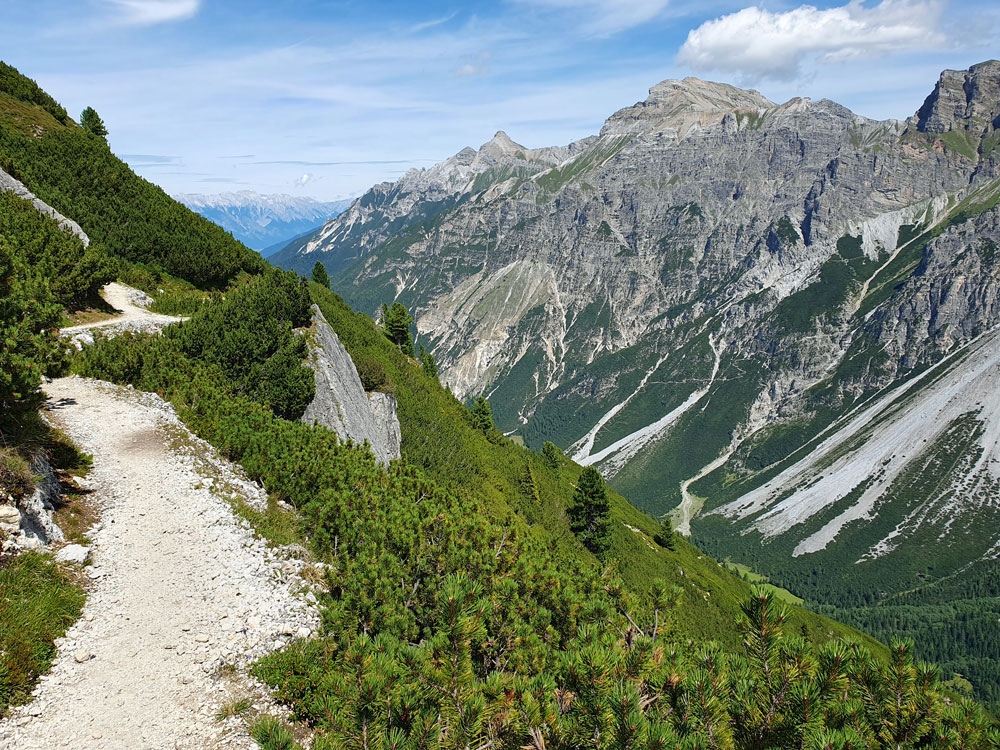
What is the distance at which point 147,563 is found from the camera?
40.7 feet

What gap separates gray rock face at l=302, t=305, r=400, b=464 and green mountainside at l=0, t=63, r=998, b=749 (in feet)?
4.36

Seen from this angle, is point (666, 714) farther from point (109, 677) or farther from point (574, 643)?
point (109, 677)

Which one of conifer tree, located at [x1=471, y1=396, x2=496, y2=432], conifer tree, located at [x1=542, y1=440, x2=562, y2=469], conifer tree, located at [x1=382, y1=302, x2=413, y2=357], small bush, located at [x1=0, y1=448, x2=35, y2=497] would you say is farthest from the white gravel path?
conifer tree, located at [x1=542, y1=440, x2=562, y2=469]

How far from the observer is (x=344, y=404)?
2969 centimetres

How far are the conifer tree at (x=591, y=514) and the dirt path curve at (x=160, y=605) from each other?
50032 millimetres

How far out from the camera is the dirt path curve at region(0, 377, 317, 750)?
8.77 m

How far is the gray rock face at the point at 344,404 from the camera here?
27.3 m

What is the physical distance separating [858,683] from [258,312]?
2821 cm

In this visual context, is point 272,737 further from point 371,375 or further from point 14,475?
point 371,375

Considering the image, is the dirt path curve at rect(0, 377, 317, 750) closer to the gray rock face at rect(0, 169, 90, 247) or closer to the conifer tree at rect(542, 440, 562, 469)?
the gray rock face at rect(0, 169, 90, 247)

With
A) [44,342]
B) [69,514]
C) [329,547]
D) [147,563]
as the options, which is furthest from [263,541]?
[44,342]

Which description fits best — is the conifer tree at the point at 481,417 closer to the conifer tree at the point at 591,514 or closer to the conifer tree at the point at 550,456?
the conifer tree at the point at 591,514

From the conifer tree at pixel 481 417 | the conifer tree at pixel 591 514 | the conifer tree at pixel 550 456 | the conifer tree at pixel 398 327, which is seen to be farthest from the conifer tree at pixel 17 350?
the conifer tree at pixel 550 456

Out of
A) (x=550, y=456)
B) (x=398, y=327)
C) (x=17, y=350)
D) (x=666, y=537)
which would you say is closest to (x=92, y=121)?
(x=398, y=327)
